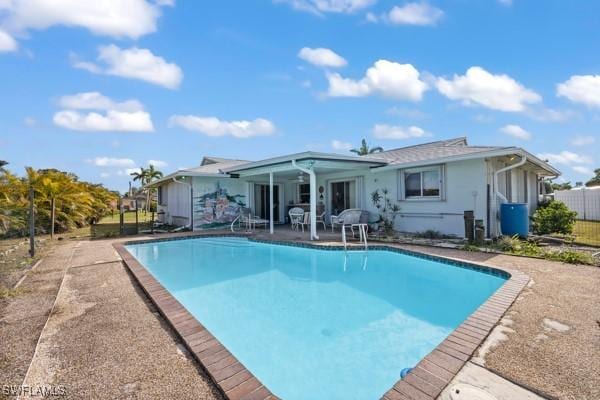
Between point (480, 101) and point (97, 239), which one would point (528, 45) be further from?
point (97, 239)

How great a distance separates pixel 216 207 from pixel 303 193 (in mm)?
4911

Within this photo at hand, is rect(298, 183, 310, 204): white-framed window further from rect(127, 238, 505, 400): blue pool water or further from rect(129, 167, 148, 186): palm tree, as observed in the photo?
rect(129, 167, 148, 186): palm tree

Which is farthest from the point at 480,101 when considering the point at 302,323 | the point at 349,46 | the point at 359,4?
Result: the point at 302,323

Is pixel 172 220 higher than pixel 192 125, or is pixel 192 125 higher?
pixel 192 125

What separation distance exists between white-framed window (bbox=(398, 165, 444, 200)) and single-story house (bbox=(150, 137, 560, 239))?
0.03 meters

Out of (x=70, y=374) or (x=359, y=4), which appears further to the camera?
(x=359, y=4)

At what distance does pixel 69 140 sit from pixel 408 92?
1959 cm

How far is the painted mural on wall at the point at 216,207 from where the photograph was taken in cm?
1397

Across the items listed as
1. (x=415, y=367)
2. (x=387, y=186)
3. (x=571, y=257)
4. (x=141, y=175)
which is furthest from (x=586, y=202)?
(x=141, y=175)

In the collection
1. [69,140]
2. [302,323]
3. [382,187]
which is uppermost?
[69,140]

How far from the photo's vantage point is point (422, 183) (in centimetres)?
1070

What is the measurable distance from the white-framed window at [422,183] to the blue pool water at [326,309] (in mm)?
3499

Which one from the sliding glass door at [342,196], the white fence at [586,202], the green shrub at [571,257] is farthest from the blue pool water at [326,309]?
the white fence at [586,202]

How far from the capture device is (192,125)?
21.8 meters
